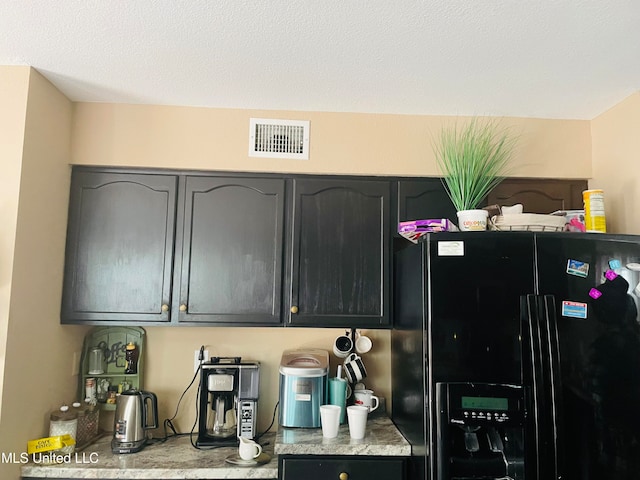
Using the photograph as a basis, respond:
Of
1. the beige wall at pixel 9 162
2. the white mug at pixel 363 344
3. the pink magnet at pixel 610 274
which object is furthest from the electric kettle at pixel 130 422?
the pink magnet at pixel 610 274

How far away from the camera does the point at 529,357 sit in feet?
5.85

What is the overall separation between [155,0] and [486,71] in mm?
1290

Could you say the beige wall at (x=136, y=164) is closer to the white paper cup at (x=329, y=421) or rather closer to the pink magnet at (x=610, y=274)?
the white paper cup at (x=329, y=421)

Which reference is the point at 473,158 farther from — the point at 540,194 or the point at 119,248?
the point at 119,248

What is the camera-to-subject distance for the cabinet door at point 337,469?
2.01m

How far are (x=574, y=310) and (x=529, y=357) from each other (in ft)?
0.82

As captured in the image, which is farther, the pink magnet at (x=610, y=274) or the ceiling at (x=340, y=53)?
the pink magnet at (x=610, y=274)

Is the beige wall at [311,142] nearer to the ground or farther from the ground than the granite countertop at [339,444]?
farther from the ground

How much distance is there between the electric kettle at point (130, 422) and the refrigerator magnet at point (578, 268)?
1917 mm

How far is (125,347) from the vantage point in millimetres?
2551

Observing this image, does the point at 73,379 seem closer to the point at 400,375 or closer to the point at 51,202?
the point at 51,202

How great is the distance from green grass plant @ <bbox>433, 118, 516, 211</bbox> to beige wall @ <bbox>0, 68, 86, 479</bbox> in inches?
71.6

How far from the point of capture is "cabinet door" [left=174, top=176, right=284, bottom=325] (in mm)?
2338

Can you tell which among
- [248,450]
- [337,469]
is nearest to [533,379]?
[337,469]
